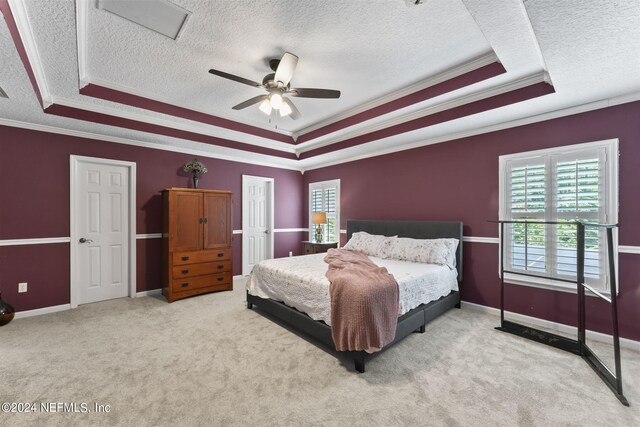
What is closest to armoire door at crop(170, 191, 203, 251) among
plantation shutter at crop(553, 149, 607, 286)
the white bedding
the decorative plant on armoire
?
the decorative plant on armoire

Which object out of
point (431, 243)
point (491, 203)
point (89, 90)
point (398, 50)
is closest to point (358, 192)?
point (431, 243)

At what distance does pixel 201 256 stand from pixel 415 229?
352cm

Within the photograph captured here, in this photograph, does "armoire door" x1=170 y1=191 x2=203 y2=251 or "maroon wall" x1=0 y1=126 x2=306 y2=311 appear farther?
"armoire door" x1=170 y1=191 x2=203 y2=251

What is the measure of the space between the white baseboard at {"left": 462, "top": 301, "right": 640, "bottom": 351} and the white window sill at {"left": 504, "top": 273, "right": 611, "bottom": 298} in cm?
39

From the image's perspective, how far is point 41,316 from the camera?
3.50 meters

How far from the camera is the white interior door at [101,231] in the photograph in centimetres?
392

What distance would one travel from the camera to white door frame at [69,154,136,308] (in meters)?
3.79

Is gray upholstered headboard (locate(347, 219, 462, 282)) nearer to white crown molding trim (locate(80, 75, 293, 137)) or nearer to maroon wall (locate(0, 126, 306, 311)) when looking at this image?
white crown molding trim (locate(80, 75, 293, 137))

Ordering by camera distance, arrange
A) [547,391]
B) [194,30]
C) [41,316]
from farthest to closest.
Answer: [41,316] → [194,30] → [547,391]

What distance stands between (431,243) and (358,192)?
1963 mm

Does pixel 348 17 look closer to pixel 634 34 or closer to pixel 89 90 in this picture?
pixel 634 34

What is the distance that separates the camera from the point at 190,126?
414 centimetres

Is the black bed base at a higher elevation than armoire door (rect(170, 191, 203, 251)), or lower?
lower

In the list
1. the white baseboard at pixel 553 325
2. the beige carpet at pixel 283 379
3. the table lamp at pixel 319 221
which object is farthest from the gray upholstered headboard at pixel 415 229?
the beige carpet at pixel 283 379
